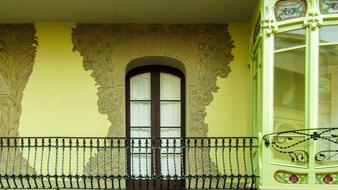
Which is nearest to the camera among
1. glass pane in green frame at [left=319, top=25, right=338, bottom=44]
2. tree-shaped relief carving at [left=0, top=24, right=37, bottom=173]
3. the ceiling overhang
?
glass pane in green frame at [left=319, top=25, right=338, bottom=44]

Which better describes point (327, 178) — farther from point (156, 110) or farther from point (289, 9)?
point (156, 110)

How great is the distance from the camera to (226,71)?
11.7 metres

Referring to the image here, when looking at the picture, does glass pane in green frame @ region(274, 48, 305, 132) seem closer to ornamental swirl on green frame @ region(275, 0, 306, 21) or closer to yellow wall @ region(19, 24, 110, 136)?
ornamental swirl on green frame @ region(275, 0, 306, 21)

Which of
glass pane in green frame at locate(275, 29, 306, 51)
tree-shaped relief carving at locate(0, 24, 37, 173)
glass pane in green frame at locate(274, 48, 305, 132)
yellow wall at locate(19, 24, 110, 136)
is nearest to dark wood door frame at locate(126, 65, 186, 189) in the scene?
yellow wall at locate(19, 24, 110, 136)

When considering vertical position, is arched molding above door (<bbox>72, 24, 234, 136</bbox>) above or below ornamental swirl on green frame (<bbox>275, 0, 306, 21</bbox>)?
below

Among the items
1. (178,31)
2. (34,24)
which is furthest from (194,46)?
(34,24)

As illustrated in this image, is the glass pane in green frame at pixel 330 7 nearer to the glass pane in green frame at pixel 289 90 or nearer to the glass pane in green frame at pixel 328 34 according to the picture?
the glass pane in green frame at pixel 328 34

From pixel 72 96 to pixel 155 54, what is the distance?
1.66 metres

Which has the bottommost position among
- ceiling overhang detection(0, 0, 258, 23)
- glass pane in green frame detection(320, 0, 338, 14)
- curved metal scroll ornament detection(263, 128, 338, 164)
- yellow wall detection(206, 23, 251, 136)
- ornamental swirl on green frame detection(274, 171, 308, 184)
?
ornamental swirl on green frame detection(274, 171, 308, 184)

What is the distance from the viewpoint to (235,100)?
457 inches

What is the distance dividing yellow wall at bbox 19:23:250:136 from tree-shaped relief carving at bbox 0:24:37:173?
0.12 m

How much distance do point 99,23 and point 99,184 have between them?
297cm

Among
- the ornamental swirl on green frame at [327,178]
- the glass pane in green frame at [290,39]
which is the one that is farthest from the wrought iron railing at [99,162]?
the glass pane in green frame at [290,39]

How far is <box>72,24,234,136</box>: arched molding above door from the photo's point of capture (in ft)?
38.0
